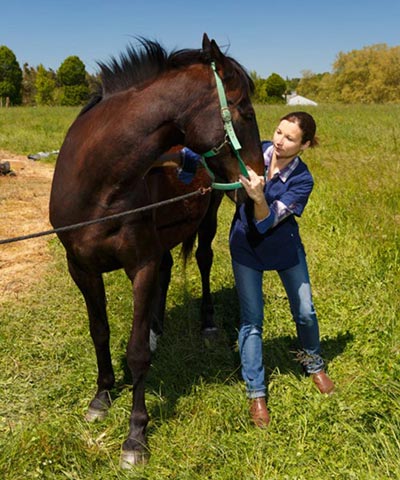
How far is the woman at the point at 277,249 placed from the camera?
2570 millimetres

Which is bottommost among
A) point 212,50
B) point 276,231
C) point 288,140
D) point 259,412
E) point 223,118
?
point 259,412

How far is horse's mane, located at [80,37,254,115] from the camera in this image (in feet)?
7.23

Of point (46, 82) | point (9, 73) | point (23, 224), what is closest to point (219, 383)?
point (23, 224)

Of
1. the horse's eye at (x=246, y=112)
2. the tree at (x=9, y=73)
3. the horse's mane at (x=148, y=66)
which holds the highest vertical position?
the tree at (x=9, y=73)

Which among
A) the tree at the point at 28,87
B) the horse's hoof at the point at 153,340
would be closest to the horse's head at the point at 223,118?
the horse's hoof at the point at 153,340

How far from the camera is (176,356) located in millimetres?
3408

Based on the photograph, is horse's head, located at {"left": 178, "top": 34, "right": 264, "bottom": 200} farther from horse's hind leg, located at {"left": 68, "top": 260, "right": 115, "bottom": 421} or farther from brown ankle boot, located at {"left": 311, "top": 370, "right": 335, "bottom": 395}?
brown ankle boot, located at {"left": 311, "top": 370, "right": 335, "bottom": 395}

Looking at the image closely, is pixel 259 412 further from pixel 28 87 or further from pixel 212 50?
pixel 28 87

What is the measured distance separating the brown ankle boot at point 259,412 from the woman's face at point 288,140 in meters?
1.56

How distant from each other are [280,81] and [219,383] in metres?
79.1

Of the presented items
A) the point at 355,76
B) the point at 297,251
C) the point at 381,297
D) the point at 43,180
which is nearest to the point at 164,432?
the point at 297,251

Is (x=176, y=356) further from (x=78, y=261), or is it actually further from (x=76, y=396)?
(x=78, y=261)

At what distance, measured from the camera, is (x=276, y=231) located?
2715 millimetres

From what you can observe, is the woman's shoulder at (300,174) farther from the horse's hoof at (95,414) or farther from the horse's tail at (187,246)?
the horse's hoof at (95,414)
